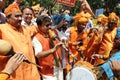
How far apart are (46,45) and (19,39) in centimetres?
83

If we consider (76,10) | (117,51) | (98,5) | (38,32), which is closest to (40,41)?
(38,32)

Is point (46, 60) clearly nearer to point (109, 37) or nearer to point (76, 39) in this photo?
point (76, 39)

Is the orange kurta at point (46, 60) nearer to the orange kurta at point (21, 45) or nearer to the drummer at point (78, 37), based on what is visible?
the orange kurta at point (21, 45)

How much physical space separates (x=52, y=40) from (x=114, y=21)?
2233 millimetres

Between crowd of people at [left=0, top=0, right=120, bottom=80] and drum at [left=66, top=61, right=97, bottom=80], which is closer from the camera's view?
crowd of people at [left=0, top=0, right=120, bottom=80]

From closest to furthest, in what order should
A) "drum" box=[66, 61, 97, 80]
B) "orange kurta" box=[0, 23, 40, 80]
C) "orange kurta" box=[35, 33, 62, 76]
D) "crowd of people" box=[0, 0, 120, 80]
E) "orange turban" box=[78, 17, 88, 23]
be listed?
"crowd of people" box=[0, 0, 120, 80], "orange kurta" box=[0, 23, 40, 80], "drum" box=[66, 61, 97, 80], "orange kurta" box=[35, 33, 62, 76], "orange turban" box=[78, 17, 88, 23]

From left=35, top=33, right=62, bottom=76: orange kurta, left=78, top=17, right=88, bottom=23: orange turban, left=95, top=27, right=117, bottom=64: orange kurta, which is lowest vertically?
left=95, top=27, right=117, bottom=64: orange kurta

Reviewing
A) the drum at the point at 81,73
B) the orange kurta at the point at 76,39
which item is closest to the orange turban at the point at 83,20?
the orange kurta at the point at 76,39

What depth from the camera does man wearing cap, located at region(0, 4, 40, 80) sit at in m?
5.69

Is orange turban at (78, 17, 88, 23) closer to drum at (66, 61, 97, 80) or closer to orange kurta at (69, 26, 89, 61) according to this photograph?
orange kurta at (69, 26, 89, 61)

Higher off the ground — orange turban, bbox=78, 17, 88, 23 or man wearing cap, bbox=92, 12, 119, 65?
orange turban, bbox=78, 17, 88, 23

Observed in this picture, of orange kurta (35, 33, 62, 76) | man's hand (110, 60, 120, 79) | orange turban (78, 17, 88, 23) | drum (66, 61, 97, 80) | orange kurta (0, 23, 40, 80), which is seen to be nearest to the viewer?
man's hand (110, 60, 120, 79)

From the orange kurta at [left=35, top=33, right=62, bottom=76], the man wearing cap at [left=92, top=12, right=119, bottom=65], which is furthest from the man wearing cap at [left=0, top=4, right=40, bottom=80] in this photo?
the man wearing cap at [left=92, top=12, right=119, bottom=65]

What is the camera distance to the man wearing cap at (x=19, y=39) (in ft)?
18.7
